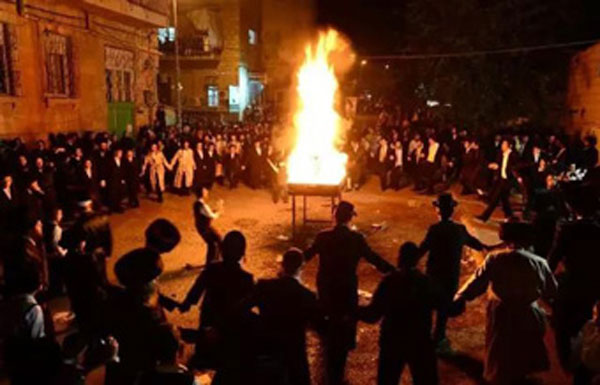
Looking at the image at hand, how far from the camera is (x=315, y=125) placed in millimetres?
15938

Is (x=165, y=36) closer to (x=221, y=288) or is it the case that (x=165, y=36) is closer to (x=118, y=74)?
(x=118, y=74)

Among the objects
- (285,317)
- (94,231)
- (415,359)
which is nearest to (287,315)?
(285,317)

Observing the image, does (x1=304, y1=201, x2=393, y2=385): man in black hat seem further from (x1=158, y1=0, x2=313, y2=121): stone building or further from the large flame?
(x1=158, y1=0, x2=313, y2=121): stone building

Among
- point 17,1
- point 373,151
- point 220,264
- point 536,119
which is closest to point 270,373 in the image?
point 220,264

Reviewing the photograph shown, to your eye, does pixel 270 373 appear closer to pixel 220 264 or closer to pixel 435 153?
pixel 220 264

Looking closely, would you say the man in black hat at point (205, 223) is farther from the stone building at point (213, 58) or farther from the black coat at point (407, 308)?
the stone building at point (213, 58)

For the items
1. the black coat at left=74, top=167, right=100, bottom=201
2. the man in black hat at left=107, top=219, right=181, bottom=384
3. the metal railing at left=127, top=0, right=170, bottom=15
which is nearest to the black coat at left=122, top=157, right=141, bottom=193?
the black coat at left=74, top=167, right=100, bottom=201

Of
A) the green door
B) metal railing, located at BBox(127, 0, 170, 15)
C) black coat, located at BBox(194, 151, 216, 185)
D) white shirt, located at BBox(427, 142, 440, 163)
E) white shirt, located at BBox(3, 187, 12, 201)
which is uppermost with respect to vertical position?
metal railing, located at BBox(127, 0, 170, 15)

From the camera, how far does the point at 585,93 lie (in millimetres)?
18859

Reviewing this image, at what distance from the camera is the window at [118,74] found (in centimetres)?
1969

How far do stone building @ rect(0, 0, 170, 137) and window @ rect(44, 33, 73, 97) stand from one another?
0.10 feet

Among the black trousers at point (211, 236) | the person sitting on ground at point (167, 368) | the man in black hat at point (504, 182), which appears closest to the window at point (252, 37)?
the man in black hat at point (504, 182)

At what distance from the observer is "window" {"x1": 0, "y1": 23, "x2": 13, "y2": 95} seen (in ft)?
46.6

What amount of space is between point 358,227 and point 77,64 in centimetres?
1119
